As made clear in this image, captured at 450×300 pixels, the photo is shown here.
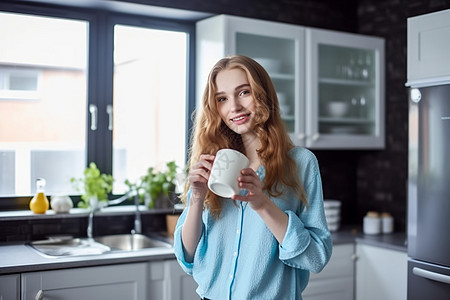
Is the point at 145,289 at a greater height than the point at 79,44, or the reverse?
the point at 79,44

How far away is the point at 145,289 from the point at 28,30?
1560 millimetres

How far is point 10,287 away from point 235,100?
139cm

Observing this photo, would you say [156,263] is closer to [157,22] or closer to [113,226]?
→ [113,226]

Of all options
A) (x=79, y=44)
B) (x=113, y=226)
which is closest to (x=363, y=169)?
(x=113, y=226)

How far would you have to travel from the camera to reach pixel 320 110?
140 inches

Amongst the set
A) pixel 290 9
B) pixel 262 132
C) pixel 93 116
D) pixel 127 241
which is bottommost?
pixel 127 241

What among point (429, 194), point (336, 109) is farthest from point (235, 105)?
point (336, 109)

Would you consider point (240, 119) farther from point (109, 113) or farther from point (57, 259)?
point (109, 113)

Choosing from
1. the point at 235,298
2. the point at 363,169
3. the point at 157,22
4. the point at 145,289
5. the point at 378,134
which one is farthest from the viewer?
the point at 363,169

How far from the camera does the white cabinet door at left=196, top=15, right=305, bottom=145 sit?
322 cm

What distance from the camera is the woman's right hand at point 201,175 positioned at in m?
1.47

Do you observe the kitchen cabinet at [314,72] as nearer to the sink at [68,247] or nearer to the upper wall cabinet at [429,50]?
the upper wall cabinet at [429,50]

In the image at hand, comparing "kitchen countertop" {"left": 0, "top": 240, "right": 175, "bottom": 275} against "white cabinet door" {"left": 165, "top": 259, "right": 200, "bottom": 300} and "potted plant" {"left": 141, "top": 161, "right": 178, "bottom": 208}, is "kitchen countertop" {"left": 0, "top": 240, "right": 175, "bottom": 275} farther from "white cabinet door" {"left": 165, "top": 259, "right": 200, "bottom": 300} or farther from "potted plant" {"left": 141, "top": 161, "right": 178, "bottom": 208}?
"potted plant" {"left": 141, "top": 161, "right": 178, "bottom": 208}

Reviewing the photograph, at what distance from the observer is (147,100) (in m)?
3.48
